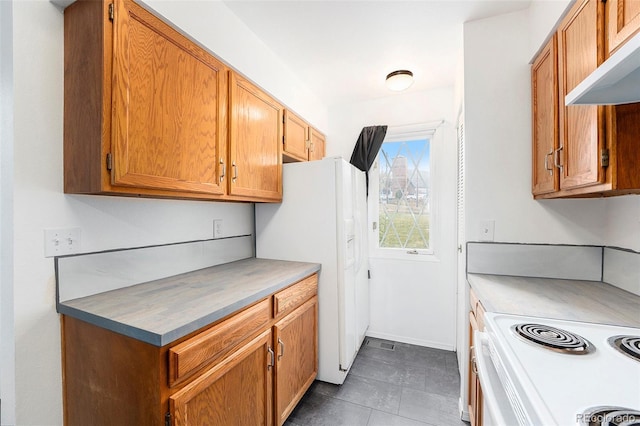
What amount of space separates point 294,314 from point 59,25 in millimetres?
1784

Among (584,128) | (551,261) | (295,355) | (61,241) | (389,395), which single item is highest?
(584,128)

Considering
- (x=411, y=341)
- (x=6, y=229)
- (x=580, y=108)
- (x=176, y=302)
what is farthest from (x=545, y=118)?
(x=6, y=229)

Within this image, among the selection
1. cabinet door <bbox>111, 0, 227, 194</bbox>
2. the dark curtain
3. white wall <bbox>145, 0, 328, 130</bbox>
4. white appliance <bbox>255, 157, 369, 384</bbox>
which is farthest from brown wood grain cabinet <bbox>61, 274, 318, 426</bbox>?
the dark curtain

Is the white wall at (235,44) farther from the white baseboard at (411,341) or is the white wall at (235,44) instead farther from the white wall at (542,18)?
the white baseboard at (411,341)

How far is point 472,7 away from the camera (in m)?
1.60

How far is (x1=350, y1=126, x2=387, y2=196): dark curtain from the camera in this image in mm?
2742

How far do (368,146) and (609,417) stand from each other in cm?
248

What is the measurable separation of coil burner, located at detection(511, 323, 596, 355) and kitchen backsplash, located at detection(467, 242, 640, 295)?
0.78 metres

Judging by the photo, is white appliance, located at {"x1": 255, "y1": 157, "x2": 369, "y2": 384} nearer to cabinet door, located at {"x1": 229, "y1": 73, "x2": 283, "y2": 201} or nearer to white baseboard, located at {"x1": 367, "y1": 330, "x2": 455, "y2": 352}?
cabinet door, located at {"x1": 229, "y1": 73, "x2": 283, "y2": 201}

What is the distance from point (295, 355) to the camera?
1.72 m

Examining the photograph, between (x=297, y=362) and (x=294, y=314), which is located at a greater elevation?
(x=294, y=314)

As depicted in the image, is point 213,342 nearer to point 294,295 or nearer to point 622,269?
point 294,295

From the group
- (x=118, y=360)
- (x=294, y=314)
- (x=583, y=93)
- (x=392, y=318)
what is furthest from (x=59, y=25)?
(x=392, y=318)

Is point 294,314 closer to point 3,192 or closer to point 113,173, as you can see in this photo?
point 113,173
